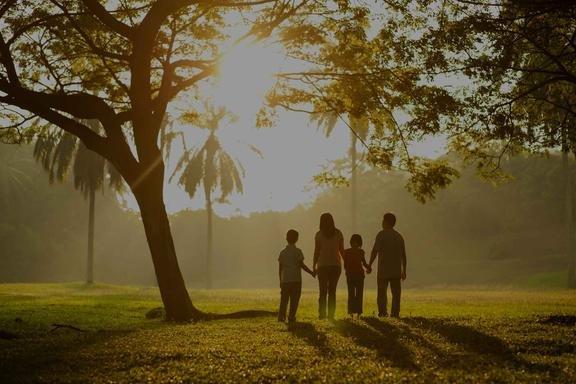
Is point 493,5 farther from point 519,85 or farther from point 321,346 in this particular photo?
point 321,346

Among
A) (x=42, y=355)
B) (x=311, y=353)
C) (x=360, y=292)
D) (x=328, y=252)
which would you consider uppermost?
(x=328, y=252)

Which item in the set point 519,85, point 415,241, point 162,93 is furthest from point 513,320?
point 415,241

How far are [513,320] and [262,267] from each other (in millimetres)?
77710

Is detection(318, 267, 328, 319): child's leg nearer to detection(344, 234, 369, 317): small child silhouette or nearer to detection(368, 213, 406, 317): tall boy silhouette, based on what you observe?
detection(344, 234, 369, 317): small child silhouette

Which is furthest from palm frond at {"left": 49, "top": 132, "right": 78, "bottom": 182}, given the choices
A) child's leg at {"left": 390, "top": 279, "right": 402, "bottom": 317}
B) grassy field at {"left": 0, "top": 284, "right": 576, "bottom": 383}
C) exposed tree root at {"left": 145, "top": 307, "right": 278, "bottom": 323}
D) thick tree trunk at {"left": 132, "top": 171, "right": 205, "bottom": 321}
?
child's leg at {"left": 390, "top": 279, "right": 402, "bottom": 317}

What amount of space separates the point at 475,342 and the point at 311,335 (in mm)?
2705

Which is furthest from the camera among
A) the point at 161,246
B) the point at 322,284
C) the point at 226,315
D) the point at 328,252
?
the point at 226,315

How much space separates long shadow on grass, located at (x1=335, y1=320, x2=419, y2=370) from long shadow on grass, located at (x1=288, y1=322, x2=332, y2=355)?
457 mm

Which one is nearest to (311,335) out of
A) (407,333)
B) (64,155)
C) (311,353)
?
(407,333)

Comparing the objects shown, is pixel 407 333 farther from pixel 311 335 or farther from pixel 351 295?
pixel 351 295

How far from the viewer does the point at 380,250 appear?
15.1 metres

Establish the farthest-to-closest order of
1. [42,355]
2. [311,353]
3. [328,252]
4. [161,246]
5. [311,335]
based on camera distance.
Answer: [161,246]
[328,252]
[311,335]
[42,355]
[311,353]

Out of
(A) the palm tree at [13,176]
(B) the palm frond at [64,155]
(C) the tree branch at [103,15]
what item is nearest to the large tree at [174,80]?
(C) the tree branch at [103,15]

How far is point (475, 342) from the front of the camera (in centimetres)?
1111
